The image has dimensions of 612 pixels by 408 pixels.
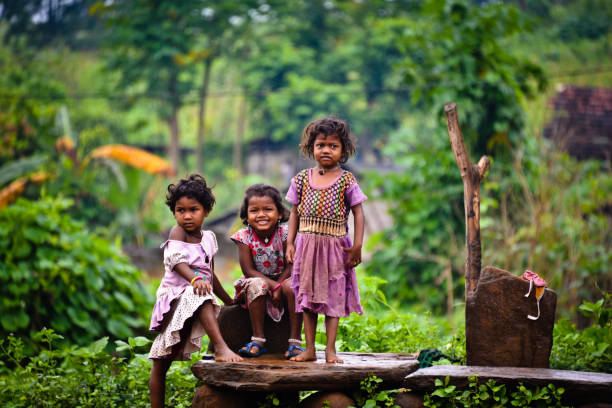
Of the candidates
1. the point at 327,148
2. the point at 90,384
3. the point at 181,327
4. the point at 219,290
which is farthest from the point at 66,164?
the point at 327,148

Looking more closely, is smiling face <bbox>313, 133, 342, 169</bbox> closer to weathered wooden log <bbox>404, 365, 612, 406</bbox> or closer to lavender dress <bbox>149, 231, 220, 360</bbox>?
lavender dress <bbox>149, 231, 220, 360</bbox>

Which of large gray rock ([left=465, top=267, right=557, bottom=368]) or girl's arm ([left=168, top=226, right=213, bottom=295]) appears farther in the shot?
large gray rock ([left=465, top=267, right=557, bottom=368])

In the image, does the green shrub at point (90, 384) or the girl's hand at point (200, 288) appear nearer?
the girl's hand at point (200, 288)

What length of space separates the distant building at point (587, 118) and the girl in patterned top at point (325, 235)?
1057cm

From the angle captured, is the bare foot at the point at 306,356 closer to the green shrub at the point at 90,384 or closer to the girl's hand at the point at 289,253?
the girl's hand at the point at 289,253

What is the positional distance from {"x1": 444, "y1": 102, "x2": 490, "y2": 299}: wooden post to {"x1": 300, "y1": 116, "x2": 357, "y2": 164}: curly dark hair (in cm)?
87

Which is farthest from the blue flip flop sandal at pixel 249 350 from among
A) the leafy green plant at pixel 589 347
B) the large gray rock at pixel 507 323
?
the leafy green plant at pixel 589 347

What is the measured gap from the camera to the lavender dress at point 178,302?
361 cm

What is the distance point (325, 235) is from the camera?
3.71 m

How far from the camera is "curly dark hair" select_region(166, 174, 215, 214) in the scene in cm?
381

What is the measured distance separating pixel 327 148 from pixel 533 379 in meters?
1.81

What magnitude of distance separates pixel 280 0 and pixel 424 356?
69.4 ft

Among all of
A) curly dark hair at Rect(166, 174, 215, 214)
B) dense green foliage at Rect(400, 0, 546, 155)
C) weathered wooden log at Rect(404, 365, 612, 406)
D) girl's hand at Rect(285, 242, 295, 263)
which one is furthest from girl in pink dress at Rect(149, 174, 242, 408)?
dense green foliage at Rect(400, 0, 546, 155)

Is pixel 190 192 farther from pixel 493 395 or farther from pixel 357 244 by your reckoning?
pixel 493 395
